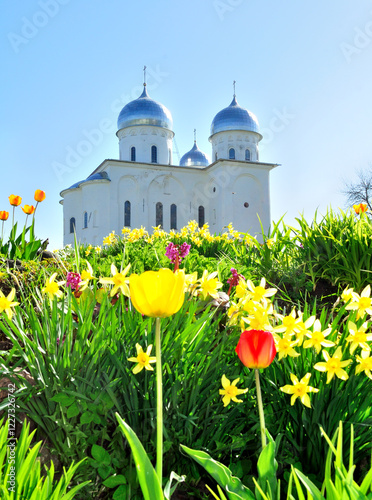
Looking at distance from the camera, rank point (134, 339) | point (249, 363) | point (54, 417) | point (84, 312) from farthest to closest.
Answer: point (84, 312)
point (134, 339)
point (54, 417)
point (249, 363)

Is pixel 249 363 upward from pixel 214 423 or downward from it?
upward

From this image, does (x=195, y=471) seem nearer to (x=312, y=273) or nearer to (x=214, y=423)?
(x=214, y=423)

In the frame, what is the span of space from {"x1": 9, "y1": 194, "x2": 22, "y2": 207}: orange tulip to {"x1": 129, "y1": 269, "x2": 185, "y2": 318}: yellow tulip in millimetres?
3754

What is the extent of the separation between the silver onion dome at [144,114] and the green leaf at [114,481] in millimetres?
29811

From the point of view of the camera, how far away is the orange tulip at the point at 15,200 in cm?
443

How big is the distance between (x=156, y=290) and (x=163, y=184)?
29061mm

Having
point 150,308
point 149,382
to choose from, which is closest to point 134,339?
point 149,382

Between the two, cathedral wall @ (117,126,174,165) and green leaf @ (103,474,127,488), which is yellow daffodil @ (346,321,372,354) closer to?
green leaf @ (103,474,127,488)

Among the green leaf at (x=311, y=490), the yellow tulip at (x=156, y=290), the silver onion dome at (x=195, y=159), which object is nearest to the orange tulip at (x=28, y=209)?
the yellow tulip at (x=156, y=290)

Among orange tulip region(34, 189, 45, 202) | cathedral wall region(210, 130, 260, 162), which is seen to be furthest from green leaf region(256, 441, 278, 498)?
cathedral wall region(210, 130, 260, 162)

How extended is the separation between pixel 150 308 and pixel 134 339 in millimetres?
622

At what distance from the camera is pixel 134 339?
5.53 ft

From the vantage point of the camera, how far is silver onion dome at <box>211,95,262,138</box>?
3092 cm

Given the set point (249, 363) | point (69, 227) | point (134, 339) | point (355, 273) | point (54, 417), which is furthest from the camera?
point (69, 227)
